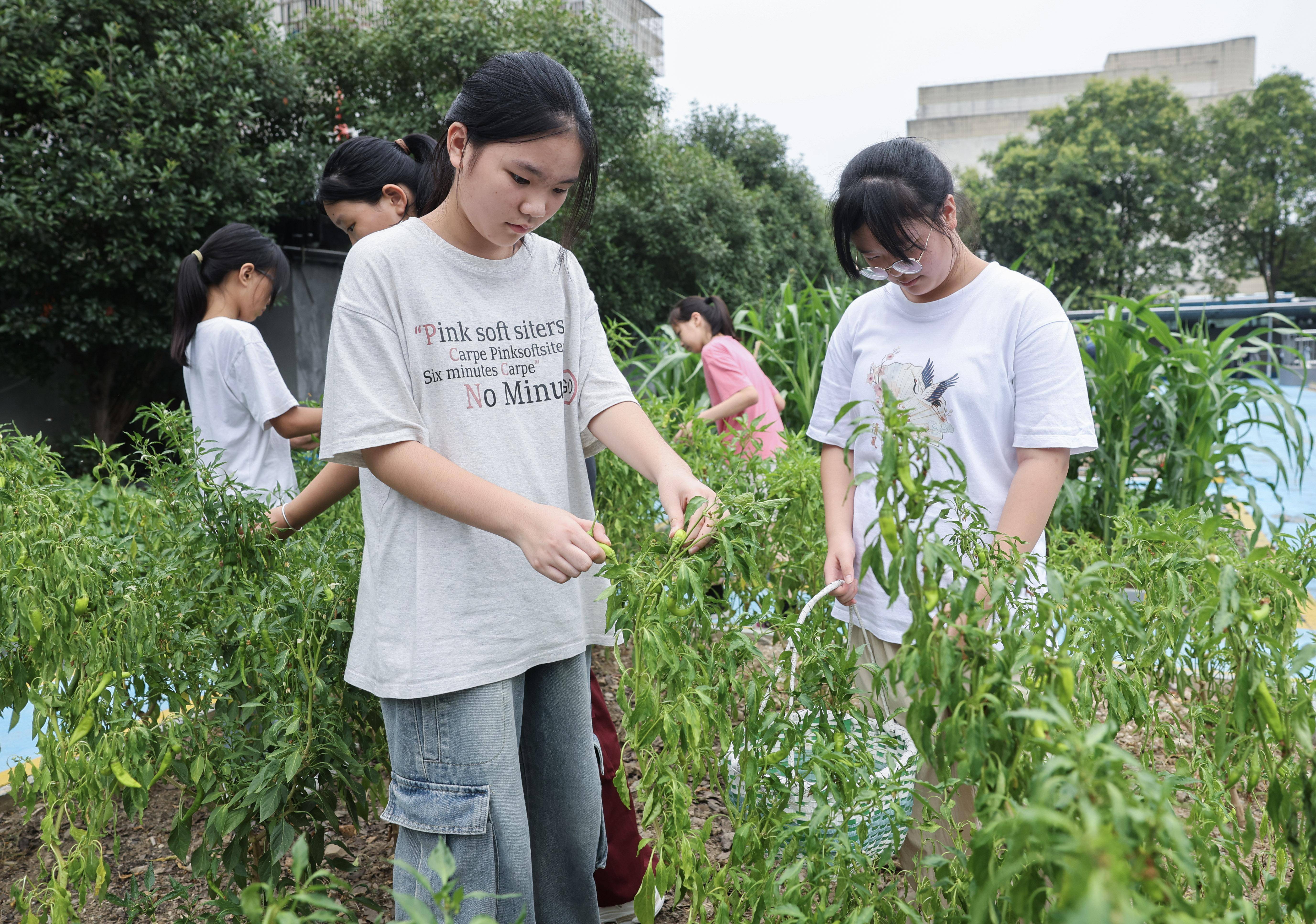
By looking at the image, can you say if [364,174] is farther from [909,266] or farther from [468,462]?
[909,266]

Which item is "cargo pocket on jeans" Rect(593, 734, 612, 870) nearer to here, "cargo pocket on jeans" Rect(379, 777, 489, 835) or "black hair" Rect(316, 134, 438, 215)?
"cargo pocket on jeans" Rect(379, 777, 489, 835)

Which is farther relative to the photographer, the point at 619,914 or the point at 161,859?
the point at 161,859

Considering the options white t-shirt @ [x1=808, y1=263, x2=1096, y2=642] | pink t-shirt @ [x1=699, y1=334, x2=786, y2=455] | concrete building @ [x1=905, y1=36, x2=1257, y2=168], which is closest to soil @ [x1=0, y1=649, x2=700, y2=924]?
white t-shirt @ [x1=808, y1=263, x2=1096, y2=642]

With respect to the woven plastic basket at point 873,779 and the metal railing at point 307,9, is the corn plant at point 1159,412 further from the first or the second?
the metal railing at point 307,9

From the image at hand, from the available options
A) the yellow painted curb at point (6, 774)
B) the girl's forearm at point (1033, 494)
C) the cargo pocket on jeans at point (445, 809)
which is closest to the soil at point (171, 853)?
the yellow painted curb at point (6, 774)

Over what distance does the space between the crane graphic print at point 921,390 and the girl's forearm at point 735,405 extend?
7.05ft

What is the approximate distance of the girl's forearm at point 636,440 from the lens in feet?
4.29

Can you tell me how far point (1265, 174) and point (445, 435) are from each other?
28786mm

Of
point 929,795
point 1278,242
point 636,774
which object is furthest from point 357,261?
point 1278,242

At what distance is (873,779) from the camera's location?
1.17 m

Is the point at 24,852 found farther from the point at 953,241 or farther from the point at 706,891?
the point at 953,241

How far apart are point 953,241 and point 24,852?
2320mm

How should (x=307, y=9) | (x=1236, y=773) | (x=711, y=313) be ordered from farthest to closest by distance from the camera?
(x=307, y=9)
(x=711, y=313)
(x=1236, y=773)

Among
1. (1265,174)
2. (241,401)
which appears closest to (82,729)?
(241,401)
